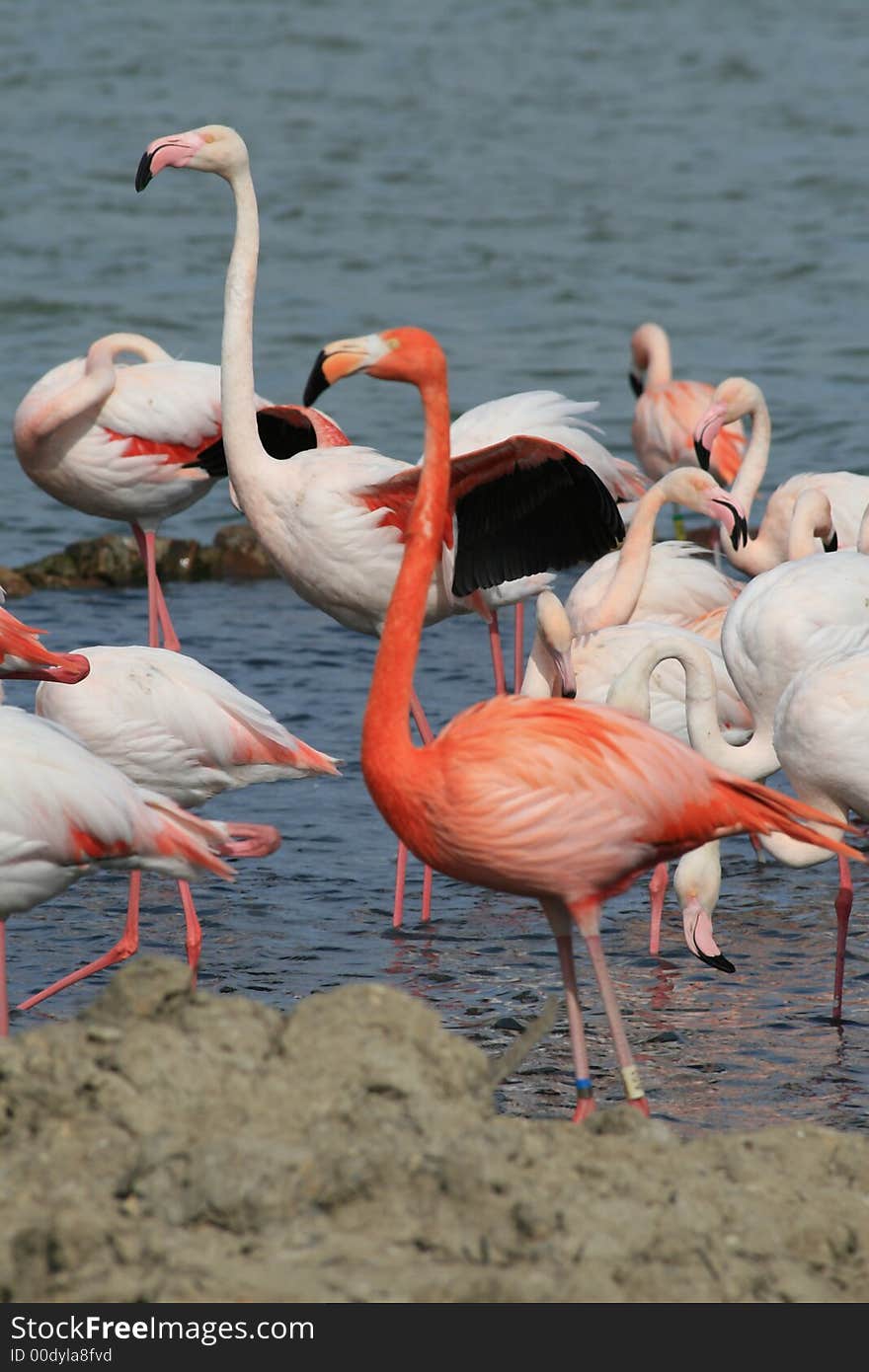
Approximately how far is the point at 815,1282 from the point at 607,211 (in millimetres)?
16771

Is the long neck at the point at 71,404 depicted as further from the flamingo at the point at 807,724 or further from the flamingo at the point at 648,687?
the flamingo at the point at 807,724

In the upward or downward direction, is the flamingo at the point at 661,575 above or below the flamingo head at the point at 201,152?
below

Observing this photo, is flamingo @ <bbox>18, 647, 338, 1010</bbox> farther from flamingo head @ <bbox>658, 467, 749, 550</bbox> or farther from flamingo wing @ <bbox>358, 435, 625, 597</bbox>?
flamingo head @ <bbox>658, 467, 749, 550</bbox>

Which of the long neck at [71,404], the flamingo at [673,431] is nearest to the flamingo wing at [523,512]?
the long neck at [71,404]

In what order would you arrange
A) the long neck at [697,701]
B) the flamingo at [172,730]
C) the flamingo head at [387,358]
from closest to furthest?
the flamingo head at [387,358], the long neck at [697,701], the flamingo at [172,730]

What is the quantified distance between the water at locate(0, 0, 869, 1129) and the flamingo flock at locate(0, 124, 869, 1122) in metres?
0.26

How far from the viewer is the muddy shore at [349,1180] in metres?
2.91

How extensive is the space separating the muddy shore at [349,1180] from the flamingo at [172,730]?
2.24 meters

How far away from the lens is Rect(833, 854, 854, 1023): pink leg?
5293mm

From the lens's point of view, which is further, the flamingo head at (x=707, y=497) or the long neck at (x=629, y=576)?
the long neck at (x=629, y=576)

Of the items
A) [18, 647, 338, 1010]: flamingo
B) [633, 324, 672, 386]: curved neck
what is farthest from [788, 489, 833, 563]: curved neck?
[633, 324, 672, 386]: curved neck

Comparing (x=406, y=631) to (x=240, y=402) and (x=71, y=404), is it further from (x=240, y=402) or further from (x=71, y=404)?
(x=71, y=404)

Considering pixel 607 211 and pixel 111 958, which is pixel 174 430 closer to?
pixel 111 958

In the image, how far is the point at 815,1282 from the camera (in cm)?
311
